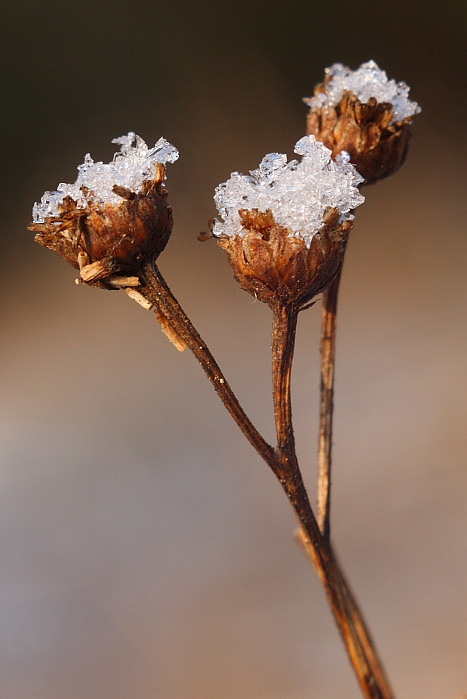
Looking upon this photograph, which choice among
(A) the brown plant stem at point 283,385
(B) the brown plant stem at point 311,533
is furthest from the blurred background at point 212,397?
(A) the brown plant stem at point 283,385

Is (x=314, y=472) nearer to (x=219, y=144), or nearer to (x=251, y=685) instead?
(x=251, y=685)

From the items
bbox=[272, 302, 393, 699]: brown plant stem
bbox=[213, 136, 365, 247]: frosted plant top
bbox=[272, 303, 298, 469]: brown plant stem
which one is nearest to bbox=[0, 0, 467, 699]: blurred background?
bbox=[272, 302, 393, 699]: brown plant stem

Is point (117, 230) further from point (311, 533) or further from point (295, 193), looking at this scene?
point (311, 533)

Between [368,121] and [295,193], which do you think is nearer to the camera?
[295,193]

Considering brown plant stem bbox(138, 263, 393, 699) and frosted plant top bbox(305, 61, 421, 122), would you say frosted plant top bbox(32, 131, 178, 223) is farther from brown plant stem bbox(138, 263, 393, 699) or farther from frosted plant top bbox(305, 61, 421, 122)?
frosted plant top bbox(305, 61, 421, 122)

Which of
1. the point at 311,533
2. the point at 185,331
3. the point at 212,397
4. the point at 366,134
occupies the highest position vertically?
the point at 212,397

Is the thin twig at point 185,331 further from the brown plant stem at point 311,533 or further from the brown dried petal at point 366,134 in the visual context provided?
the brown dried petal at point 366,134

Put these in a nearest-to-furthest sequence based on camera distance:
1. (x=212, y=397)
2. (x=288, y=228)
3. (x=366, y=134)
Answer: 1. (x=288, y=228)
2. (x=366, y=134)
3. (x=212, y=397)

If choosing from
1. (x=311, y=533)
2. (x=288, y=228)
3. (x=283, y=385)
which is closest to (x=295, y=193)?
(x=288, y=228)

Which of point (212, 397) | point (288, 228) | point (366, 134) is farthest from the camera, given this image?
point (212, 397)
